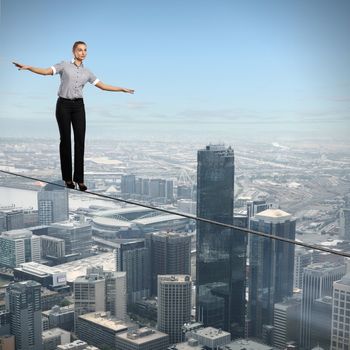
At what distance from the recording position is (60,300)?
28.1ft

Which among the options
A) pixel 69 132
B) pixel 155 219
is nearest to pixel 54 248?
pixel 155 219

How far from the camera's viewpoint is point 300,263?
692cm

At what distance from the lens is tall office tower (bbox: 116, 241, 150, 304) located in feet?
26.4

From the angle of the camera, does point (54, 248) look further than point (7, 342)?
Yes

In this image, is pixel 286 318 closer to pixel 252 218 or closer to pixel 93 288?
pixel 252 218

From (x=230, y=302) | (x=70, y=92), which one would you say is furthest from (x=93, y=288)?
(x=70, y=92)

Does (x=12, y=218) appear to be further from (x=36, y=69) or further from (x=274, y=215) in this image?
(x=36, y=69)

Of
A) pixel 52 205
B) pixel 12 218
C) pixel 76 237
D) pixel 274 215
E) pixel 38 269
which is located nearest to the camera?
pixel 274 215

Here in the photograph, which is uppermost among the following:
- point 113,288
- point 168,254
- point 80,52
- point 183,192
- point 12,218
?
point 80,52

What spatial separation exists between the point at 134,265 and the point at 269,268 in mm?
2325

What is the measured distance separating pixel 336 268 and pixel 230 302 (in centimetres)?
221

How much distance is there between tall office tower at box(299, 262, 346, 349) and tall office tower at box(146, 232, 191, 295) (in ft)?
6.49

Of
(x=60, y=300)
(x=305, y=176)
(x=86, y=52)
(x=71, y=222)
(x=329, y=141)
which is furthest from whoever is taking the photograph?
(x=71, y=222)

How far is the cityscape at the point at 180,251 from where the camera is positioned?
6.94 metres
